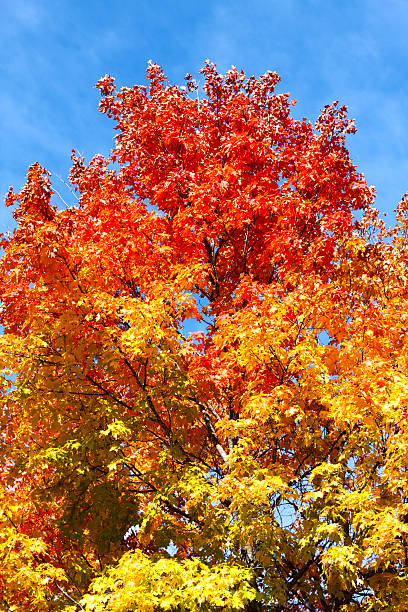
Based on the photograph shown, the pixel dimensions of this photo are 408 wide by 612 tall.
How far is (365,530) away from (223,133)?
32.4 ft

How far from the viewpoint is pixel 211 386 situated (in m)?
10.6

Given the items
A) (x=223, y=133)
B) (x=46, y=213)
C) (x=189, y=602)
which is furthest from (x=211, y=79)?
(x=189, y=602)

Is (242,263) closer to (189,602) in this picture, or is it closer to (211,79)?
(211,79)

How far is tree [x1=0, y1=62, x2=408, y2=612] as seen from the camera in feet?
25.3

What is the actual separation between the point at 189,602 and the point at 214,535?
174 cm

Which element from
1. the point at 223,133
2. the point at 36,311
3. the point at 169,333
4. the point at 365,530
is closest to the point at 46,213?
the point at 36,311

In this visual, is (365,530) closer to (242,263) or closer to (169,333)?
(169,333)

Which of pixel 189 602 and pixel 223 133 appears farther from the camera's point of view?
pixel 223 133

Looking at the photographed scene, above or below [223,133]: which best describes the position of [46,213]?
below

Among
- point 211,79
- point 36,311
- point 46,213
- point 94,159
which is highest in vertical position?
point 211,79

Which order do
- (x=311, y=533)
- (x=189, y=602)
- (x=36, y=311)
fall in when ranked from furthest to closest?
(x=36, y=311)
(x=311, y=533)
(x=189, y=602)

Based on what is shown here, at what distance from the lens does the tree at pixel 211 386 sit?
7.70 metres

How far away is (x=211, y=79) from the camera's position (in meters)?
14.1

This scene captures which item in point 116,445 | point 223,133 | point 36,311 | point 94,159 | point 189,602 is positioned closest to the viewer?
point 189,602
